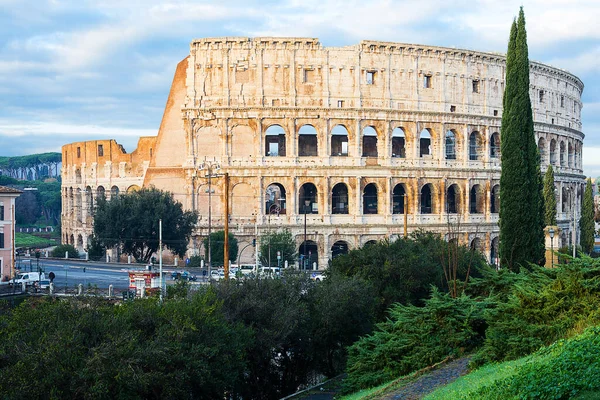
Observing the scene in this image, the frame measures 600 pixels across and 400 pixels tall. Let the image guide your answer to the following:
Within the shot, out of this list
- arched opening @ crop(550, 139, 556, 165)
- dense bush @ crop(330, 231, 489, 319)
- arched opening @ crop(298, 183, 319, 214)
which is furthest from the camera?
arched opening @ crop(550, 139, 556, 165)

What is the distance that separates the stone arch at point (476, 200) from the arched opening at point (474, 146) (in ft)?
6.28


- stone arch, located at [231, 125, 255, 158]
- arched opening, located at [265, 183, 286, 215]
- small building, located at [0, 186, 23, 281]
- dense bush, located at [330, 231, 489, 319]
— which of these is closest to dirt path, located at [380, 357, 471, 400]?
dense bush, located at [330, 231, 489, 319]

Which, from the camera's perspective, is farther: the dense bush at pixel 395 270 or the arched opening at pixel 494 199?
the arched opening at pixel 494 199

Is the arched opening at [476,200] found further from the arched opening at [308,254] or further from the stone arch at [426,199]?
the arched opening at [308,254]

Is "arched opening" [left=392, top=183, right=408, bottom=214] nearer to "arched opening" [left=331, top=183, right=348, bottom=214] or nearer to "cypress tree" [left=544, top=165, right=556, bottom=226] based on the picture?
"arched opening" [left=331, top=183, right=348, bottom=214]

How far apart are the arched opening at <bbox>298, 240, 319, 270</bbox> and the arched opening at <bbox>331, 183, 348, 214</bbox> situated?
300 centimetres

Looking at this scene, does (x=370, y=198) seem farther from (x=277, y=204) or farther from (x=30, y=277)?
(x=30, y=277)

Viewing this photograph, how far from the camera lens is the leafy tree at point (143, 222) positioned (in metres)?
40.6

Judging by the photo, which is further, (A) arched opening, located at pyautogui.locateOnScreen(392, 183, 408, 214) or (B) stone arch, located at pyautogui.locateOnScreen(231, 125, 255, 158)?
(A) arched opening, located at pyautogui.locateOnScreen(392, 183, 408, 214)

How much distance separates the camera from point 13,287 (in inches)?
1192

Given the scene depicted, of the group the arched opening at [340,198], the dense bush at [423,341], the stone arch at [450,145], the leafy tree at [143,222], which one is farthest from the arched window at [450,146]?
the dense bush at [423,341]

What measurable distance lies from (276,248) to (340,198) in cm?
789

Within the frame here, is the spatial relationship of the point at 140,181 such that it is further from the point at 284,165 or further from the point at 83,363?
the point at 83,363

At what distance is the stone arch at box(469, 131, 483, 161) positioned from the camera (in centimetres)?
4953
